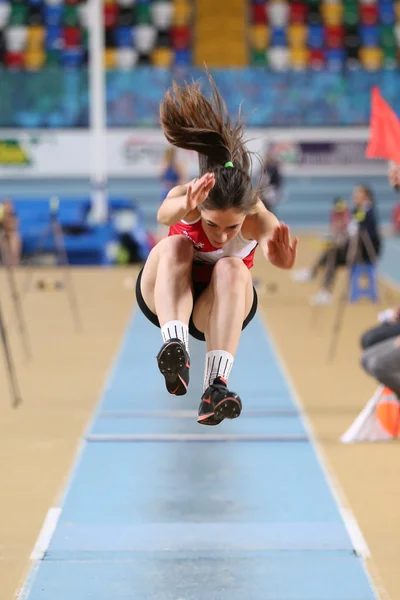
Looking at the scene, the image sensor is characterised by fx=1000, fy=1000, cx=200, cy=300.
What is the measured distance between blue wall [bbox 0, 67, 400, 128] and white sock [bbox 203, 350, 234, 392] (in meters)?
15.6

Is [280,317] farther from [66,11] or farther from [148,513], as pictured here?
[66,11]

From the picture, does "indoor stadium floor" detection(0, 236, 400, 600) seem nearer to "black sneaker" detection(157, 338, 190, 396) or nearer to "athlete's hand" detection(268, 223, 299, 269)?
"black sneaker" detection(157, 338, 190, 396)

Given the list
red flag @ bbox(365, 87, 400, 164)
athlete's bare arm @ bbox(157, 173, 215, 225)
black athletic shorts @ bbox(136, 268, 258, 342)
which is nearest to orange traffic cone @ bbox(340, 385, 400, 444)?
red flag @ bbox(365, 87, 400, 164)

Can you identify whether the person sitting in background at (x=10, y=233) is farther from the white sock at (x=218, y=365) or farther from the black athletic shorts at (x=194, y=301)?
the white sock at (x=218, y=365)

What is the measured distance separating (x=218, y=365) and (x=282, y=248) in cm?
50

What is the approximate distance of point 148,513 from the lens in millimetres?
4684

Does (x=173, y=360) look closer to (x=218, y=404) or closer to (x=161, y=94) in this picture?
(x=218, y=404)

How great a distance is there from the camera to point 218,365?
3725mm

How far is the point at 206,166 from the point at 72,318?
6.72 metres

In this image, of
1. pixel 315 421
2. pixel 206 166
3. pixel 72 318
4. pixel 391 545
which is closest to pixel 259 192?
pixel 206 166

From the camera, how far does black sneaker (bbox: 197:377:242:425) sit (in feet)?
11.7

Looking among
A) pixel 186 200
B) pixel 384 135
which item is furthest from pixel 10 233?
pixel 186 200

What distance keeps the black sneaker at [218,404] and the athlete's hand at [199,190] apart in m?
0.69

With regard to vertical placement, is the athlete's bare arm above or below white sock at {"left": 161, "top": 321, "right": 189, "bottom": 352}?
above
